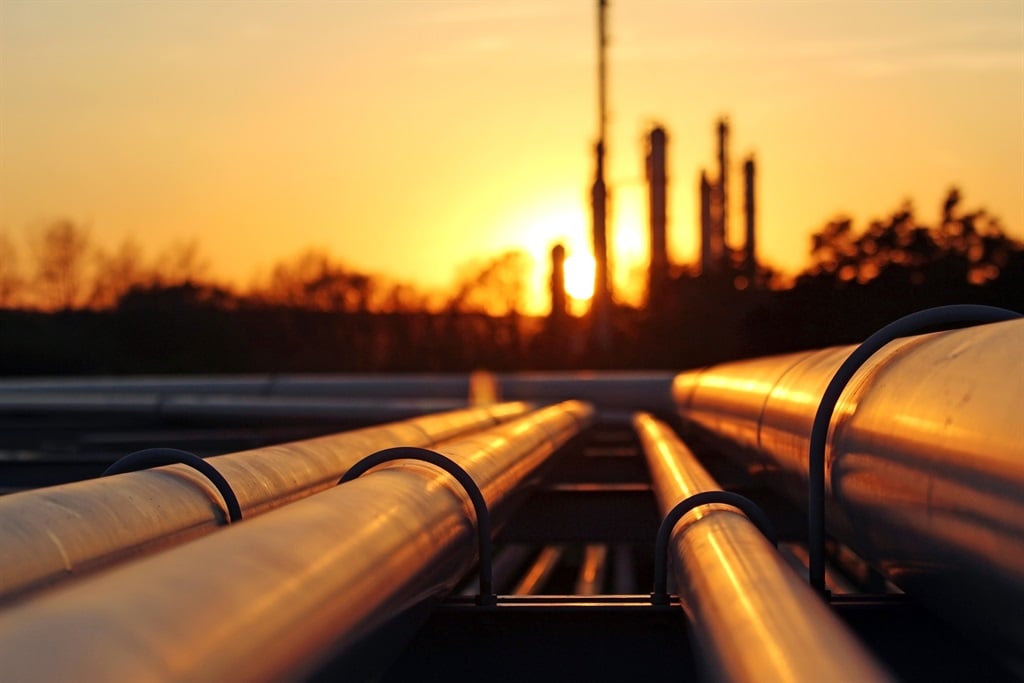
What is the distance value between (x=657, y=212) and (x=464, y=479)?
29.9 m

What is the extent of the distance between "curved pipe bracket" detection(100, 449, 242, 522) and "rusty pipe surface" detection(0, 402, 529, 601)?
27mm

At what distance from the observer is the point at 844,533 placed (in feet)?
12.0

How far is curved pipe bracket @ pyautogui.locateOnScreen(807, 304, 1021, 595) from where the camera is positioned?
3.59 m

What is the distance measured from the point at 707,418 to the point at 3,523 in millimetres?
6493

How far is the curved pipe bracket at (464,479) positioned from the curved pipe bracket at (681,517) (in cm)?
45

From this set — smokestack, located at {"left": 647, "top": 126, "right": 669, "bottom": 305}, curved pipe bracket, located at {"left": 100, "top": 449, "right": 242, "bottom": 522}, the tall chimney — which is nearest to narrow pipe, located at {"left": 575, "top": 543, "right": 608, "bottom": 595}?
curved pipe bracket, located at {"left": 100, "top": 449, "right": 242, "bottom": 522}

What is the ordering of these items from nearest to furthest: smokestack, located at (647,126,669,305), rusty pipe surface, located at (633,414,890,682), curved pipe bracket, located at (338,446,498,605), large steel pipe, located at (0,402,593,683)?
large steel pipe, located at (0,402,593,683) → rusty pipe surface, located at (633,414,890,682) → curved pipe bracket, located at (338,446,498,605) → smokestack, located at (647,126,669,305)

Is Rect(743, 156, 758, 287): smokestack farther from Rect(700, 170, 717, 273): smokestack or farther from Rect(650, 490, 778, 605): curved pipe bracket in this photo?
Rect(650, 490, 778, 605): curved pipe bracket

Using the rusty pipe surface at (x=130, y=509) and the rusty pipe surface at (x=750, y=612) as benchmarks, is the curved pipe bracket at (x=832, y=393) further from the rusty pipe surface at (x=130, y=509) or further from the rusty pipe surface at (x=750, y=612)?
the rusty pipe surface at (x=130, y=509)

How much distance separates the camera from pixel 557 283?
33406 millimetres

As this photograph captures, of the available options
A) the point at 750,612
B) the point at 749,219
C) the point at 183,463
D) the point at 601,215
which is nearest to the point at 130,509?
the point at 183,463

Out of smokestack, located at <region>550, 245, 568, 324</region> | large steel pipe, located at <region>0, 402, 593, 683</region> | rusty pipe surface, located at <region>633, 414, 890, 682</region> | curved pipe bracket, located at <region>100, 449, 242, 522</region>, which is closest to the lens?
large steel pipe, located at <region>0, 402, 593, 683</region>

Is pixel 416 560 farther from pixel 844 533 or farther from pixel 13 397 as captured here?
pixel 13 397

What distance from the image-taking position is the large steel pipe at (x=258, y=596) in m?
1.41
